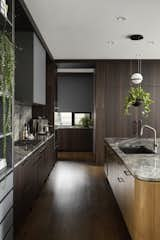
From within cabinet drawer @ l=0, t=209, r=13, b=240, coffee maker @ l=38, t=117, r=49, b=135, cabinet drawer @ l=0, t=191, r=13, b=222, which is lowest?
cabinet drawer @ l=0, t=209, r=13, b=240

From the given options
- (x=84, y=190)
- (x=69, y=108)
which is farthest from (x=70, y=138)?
(x=84, y=190)

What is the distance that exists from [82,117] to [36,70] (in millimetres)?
4942

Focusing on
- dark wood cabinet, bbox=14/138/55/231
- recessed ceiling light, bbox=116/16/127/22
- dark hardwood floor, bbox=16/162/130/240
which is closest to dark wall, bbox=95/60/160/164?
dark hardwood floor, bbox=16/162/130/240

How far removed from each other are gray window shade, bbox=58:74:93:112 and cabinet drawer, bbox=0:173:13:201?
6.96m

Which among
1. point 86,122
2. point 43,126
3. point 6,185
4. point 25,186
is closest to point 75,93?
point 86,122

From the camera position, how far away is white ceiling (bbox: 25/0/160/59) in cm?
334

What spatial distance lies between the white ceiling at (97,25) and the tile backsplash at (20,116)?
1.36 m

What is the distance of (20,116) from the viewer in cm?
521

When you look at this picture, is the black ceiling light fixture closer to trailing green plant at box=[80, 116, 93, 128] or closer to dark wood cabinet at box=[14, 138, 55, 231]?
dark wood cabinet at box=[14, 138, 55, 231]

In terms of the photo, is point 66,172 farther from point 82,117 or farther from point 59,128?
point 82,117

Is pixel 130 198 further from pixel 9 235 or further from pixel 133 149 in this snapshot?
pixel 133 149

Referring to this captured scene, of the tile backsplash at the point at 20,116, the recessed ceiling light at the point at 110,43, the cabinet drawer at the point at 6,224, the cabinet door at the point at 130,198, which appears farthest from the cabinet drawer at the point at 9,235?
the recessed ceiling light at the point at 110,43

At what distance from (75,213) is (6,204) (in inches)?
54.9

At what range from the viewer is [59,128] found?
8.78 m
